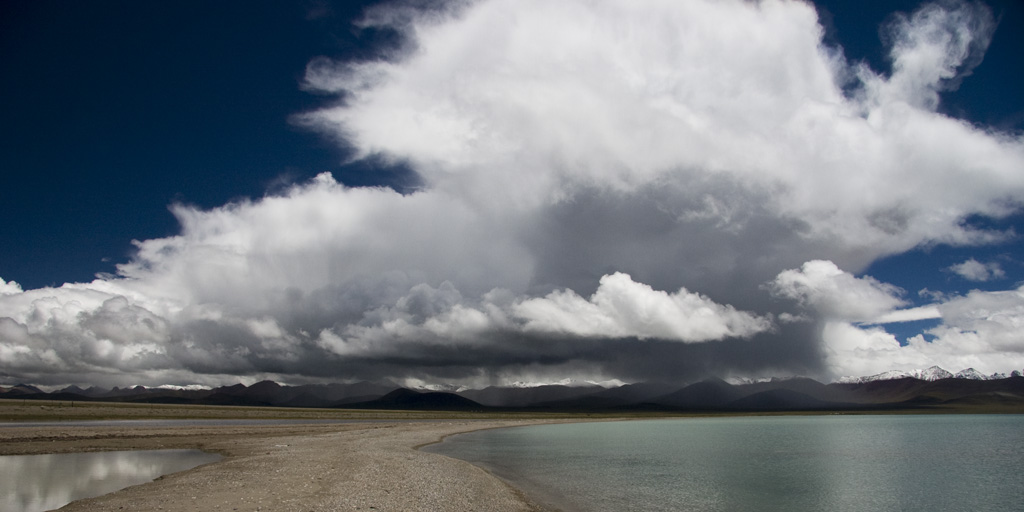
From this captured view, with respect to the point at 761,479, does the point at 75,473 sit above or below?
above

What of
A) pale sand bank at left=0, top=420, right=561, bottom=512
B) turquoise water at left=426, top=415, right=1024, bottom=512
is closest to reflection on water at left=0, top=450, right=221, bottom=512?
pale sand bank at left=0, top=420, right=561, bottom=512

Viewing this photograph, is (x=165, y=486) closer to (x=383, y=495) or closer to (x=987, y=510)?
(x=383, y=495)

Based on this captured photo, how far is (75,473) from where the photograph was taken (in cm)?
4306

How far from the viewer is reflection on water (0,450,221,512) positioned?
33147 mm

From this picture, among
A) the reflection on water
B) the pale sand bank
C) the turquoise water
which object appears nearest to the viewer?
the pale sand bank

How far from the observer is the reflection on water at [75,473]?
33.1 metres

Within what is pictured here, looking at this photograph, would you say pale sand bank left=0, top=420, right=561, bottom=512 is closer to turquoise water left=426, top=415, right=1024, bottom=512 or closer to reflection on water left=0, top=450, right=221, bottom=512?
reflection on water left=0, top=450, right=221, bottom=512

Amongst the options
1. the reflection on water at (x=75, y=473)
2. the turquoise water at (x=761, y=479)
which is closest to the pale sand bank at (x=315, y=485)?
the reflection on water at (x=75, y=473)

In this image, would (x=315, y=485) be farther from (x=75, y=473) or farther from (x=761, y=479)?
(x=761, y=479)

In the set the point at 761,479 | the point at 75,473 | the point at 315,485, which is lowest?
the point at 761,479

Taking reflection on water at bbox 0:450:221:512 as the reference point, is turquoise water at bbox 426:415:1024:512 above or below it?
below

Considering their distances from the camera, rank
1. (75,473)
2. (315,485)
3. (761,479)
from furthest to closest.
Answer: (761,479), (75,473), (315,485)

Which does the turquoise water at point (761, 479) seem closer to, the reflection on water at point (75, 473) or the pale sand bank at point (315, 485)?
the pale sand bank at point (315, 485)

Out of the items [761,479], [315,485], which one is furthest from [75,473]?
[761,479]
